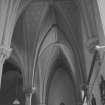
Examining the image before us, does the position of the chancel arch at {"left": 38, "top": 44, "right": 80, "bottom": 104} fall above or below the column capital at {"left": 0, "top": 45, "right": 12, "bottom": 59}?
above

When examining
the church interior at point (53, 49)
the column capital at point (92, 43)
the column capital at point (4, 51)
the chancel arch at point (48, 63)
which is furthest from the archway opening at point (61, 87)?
the column capital at point (92, 43)

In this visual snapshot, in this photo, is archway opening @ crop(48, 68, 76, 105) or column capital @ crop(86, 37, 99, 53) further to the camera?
archway opening @ crop(48, 68, 76, 105)

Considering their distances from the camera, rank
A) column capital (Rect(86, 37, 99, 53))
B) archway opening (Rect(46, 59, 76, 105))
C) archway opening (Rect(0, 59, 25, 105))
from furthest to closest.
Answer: archway opening (Rect(46, 59, 76, 105)) → archway opening (Rect(0, 59, 25, 105)) → column capital (Rect(86, 37, 99, 53))

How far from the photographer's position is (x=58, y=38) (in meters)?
15.0

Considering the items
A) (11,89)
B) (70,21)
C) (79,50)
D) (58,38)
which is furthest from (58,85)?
(70,21)

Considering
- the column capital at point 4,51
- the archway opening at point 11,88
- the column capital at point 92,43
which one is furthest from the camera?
the archway opening at point 11,88

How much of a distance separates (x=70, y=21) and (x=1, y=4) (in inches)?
197

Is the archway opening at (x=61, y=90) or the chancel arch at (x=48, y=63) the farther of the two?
the archway opening at (x=61, y=90)

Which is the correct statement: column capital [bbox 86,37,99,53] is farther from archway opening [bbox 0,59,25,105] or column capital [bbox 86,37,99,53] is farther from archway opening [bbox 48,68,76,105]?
archway opening [bbox 48,68,76,105]

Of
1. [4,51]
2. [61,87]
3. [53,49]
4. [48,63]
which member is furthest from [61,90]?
[4,51]

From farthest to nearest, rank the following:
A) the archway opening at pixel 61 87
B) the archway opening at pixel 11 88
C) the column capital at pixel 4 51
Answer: the archway opening at pixel 61 87 → the archway opening at pixel 11 88 → the column capital at pixel 4 51

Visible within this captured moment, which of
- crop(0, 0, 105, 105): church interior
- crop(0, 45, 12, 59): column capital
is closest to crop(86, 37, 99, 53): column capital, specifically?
crop(0, 0, 105, 105): church interior

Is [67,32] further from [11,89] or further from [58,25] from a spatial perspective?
[11,89]

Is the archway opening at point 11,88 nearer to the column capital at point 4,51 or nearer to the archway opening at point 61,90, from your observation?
the archway opening at point 61,90
